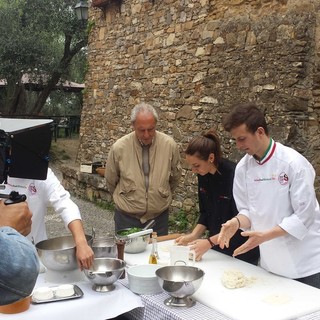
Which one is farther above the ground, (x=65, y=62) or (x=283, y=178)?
(x=65, y=62)

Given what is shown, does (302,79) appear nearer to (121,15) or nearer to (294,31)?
(294,31)

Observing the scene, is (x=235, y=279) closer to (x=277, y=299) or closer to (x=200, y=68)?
(x=277, y=299)

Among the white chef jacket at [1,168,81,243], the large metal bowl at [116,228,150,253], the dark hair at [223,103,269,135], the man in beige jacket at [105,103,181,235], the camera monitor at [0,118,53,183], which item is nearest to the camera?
the camera monitor at [0,118,53,183]

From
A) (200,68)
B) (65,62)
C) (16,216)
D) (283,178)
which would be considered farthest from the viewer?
(65,62)

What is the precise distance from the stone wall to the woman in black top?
1991 millimetres

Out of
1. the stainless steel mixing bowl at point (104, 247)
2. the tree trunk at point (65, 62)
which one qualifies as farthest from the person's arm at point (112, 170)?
the tree trunk at point (65, 62)

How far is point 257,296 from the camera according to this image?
2.04 m

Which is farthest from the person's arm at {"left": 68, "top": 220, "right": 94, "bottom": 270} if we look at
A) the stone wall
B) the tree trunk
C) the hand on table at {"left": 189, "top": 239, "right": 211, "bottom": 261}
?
the tree trunk

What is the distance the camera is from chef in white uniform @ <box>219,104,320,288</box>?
224 centimetres

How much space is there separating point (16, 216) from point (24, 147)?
42cm

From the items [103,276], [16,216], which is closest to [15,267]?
[16,216]

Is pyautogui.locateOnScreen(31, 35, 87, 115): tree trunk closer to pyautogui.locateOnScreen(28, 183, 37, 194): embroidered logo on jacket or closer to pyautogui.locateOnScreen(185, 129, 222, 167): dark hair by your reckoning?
pyautogui.locateOnScreen(185, 129, 222, 167): dark hair

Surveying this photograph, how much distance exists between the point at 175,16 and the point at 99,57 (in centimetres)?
245

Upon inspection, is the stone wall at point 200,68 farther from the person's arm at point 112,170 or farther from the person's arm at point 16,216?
Answer: the person's arm at point 16,216
